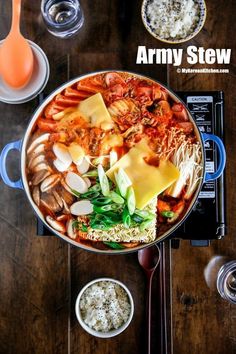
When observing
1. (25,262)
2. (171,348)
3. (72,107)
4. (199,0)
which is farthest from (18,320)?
(199,0)

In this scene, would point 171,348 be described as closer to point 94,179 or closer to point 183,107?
point 94,179

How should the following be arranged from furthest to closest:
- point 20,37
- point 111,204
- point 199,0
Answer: point 199,0, point 20,37, point 111,204

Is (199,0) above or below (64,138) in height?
above

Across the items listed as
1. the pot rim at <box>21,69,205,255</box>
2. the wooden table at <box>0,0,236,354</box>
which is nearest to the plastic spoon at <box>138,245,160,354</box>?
the wooden table at <box>0,0,236,354</box>

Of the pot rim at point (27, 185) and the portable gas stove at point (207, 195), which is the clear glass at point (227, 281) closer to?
the portable gas stove at point (207, 195)

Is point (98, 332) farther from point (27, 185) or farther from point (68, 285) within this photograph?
point (27, 185)

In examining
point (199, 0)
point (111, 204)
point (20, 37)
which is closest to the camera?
point (111, 204)

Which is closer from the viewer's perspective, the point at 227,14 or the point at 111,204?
the point at 111,204
